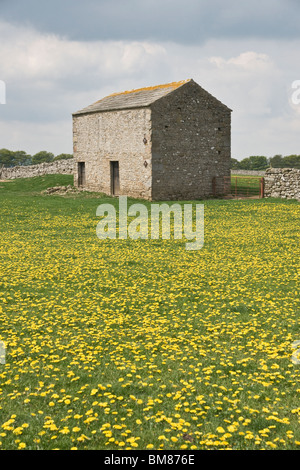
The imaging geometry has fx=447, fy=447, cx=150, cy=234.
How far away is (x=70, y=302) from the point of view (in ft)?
37.5

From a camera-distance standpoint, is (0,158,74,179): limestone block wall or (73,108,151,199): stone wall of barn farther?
(0,158,74,179): limestone block wall

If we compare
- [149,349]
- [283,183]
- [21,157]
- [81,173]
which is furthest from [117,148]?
[21,157]

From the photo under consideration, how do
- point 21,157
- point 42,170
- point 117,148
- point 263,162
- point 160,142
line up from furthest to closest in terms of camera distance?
point 21,157 → point 263,162 → point 42,170 → point 117,148 → point 160,142

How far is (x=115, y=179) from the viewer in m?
39.8

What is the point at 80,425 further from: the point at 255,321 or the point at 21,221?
the point at 21,221

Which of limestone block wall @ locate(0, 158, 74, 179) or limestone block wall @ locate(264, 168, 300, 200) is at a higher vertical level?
limestone block wall @ locate(0, 158, 74, 179)

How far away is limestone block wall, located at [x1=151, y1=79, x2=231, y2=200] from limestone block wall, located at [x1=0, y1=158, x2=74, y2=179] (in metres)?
21.7

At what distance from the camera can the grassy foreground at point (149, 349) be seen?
5.81 m

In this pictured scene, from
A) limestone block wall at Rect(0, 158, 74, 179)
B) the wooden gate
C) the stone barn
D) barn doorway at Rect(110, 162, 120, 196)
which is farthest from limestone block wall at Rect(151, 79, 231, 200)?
limestone block wall at Rect(0, 158, 74, 179)

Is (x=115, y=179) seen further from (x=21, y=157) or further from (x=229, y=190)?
(x=21, y=157)

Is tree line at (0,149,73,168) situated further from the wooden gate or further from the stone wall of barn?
the wooden gate

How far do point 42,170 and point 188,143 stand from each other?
103ft

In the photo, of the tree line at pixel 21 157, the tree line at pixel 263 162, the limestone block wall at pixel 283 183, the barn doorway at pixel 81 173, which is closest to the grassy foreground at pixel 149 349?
the limestone block wall at pixel 283 183

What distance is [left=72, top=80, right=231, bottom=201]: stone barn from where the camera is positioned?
35906 millimetres
